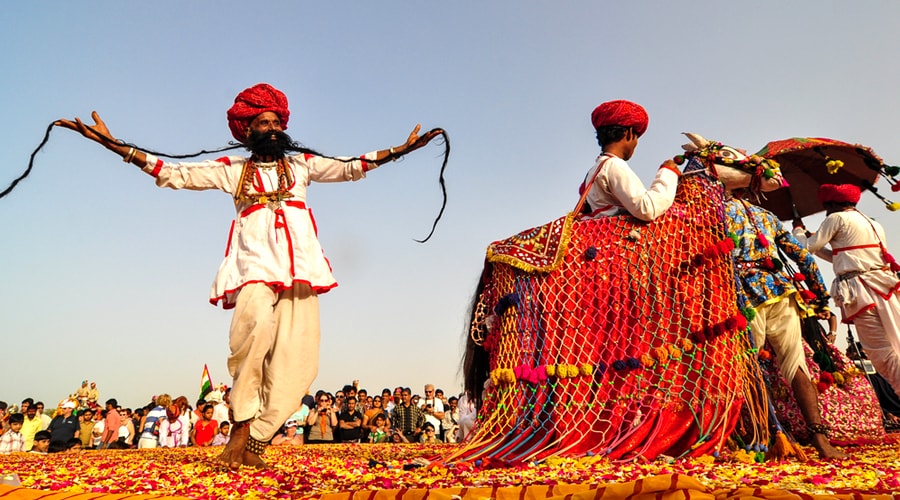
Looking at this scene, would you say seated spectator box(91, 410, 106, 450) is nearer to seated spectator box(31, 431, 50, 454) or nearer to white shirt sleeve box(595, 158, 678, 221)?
seated spectator box(31, 431, 50, 454)

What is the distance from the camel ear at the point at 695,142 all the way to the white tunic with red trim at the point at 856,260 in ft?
5.42

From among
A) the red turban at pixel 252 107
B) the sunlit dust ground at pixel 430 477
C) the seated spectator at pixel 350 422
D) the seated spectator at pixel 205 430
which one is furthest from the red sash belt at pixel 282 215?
the seated spectator at pixel 205 430

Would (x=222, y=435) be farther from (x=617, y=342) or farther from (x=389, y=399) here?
(x=617, y=342)

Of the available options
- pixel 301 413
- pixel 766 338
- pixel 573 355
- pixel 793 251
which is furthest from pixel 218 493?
pixel 301 413

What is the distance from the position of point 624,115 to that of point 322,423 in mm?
8282

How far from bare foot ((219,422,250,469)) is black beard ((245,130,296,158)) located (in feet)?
5.21

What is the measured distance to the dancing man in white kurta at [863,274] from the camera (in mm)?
5078

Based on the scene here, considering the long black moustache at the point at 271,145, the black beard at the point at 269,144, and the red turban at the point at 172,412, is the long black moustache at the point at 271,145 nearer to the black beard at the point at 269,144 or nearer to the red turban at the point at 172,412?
the black beard at the point at 269,144

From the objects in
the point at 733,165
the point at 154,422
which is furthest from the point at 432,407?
the point at 733,165

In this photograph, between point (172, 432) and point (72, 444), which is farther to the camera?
point (172, 432)

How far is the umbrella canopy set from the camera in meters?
5.33

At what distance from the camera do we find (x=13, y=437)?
1038 centimetres

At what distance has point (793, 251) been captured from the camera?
4.39 meters

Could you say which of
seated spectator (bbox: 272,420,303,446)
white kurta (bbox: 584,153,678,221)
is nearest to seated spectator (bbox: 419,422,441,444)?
seated spectator (bbox: 272,420,303,446)
